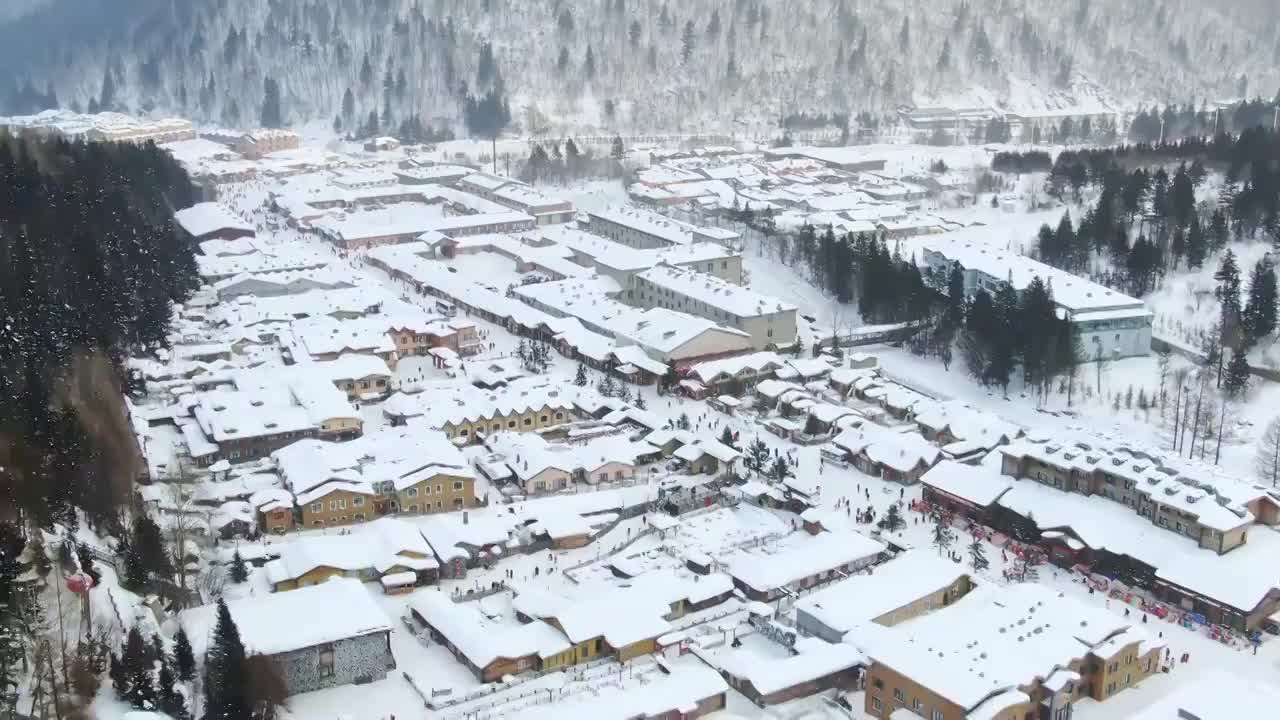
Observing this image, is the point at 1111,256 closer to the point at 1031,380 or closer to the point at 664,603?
the point at 1031,380

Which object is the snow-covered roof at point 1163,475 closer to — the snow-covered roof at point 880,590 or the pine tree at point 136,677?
the snow-covered roof at point 880,590

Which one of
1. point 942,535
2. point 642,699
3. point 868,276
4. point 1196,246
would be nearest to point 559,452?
point 942,535

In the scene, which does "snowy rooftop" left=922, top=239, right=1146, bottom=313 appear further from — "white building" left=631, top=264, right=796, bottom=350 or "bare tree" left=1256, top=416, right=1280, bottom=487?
"bare tree" left=1256, top=416, right=1280, bottom=487

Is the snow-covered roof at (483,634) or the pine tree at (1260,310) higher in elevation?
the pine tree at (1260,310)

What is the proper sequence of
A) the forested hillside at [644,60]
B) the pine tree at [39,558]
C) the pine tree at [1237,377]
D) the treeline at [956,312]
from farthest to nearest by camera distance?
1. the forested hillside at [644,60]
2. the treeline at [956,312]
3. the pine tree at [1237,377]
4. the pine tree at [39,558]

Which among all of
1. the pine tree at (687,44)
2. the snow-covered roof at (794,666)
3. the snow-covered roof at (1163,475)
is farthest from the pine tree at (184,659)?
the pine tree at (687,44)

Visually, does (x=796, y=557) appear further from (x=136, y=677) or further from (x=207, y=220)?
(x=207, y=220)
